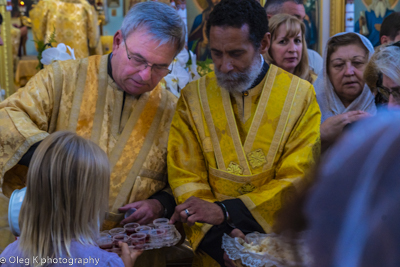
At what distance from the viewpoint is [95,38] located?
20.4 feet

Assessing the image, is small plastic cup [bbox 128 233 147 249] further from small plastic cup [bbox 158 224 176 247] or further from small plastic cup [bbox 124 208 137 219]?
small plastic cup [bbox 124 208 137 219]

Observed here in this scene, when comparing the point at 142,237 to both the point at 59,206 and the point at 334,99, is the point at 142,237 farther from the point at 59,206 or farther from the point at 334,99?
the point at 334,99

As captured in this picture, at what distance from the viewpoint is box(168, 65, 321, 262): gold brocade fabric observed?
2.31 meters

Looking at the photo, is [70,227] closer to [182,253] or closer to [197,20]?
[182,253]

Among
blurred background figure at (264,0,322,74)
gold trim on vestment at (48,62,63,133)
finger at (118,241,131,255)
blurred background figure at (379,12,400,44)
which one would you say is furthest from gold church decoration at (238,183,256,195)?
blurred background figure at (264,0,322,74)

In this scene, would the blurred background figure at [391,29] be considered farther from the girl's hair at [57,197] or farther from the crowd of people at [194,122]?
the girl's hair at [57,197]

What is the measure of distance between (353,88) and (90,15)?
4364 millimetres

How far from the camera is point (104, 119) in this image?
258 cm

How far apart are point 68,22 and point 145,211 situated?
14.4 ft

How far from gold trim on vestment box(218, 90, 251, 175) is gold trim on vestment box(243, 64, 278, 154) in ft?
0.13

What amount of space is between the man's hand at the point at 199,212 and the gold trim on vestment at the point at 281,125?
16.5 inches

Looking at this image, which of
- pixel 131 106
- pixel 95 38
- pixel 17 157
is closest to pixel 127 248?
pixel 17 157

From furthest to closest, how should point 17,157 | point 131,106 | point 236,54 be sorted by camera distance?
1. point 131,106
2. point 236,54
3. point 17,157

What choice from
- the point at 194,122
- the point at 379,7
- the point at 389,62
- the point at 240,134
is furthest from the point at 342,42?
the point at 379,7
